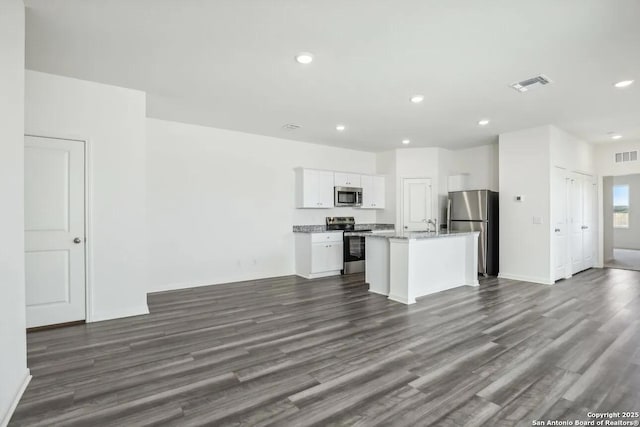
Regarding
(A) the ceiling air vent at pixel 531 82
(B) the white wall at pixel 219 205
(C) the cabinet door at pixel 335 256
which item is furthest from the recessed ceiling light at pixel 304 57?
(C) the cabinet door at pixel 335 256

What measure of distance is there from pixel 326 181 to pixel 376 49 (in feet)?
12.3


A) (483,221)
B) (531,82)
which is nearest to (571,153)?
(483,221)

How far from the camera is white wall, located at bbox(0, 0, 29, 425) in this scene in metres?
1.91

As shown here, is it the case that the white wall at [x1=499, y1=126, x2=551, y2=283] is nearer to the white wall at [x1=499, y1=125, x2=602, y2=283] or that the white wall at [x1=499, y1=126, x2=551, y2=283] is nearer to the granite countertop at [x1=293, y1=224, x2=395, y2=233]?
the white wall at [x1=499, y1=125, x2=602, y2=283]

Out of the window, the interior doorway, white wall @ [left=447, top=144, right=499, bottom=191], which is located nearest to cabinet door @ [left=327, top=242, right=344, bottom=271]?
white wall @ [left=447, top=144, right=499, bottom=191]

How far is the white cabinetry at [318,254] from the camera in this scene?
19.8 feet

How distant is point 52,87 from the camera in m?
3.42

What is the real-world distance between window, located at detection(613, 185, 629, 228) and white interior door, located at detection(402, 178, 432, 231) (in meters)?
7.91

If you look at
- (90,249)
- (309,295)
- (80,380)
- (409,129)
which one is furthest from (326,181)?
(80,380)

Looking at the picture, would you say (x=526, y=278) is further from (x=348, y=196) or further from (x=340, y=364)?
(x=340, y=364)

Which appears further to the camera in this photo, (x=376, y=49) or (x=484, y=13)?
(x=376, y=49)

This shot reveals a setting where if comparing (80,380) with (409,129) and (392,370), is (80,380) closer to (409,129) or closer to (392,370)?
(392,370)

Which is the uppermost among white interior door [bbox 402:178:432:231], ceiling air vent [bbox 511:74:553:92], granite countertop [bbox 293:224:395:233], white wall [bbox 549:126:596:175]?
ceiling air vent [bbox 511:74:553:92]

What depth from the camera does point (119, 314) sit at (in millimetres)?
3707
